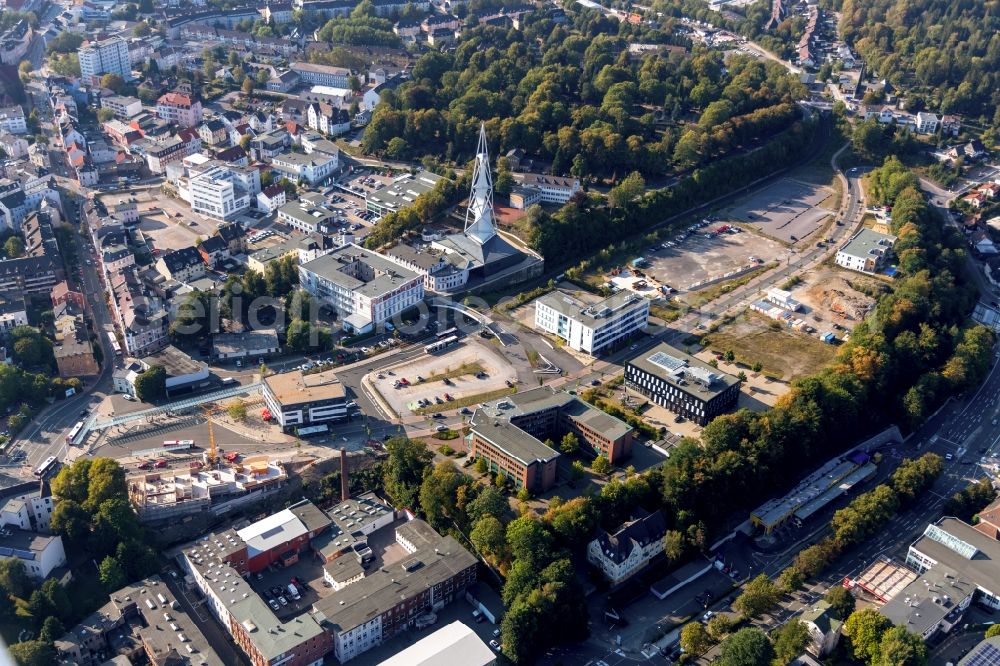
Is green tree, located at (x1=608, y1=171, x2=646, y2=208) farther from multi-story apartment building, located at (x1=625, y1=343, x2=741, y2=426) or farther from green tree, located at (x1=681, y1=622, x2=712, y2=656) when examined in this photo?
green tree, located at (x1=681, y1=622, x2=712, y2=656)

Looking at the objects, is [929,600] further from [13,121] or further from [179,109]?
[13,121]

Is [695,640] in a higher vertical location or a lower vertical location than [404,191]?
lower

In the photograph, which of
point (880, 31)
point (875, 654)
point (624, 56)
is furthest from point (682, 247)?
point (880, 31)

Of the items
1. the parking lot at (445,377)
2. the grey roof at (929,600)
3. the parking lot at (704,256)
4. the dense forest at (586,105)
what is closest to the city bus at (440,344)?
the parking lot at (445,377)


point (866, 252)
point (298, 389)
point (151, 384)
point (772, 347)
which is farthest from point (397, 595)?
point (866, 252)

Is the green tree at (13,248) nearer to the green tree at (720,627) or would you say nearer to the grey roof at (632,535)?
the grey roof at (632,535)

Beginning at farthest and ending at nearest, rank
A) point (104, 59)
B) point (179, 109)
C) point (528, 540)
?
point (104, 59)
point (179, 109)
point (528, 540)

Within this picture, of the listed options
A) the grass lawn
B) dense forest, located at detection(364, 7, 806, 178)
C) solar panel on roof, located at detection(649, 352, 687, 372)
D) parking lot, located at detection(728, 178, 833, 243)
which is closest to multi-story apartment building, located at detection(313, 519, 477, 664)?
solar panel on roof, located at detection(649, 352, 687, 372)
